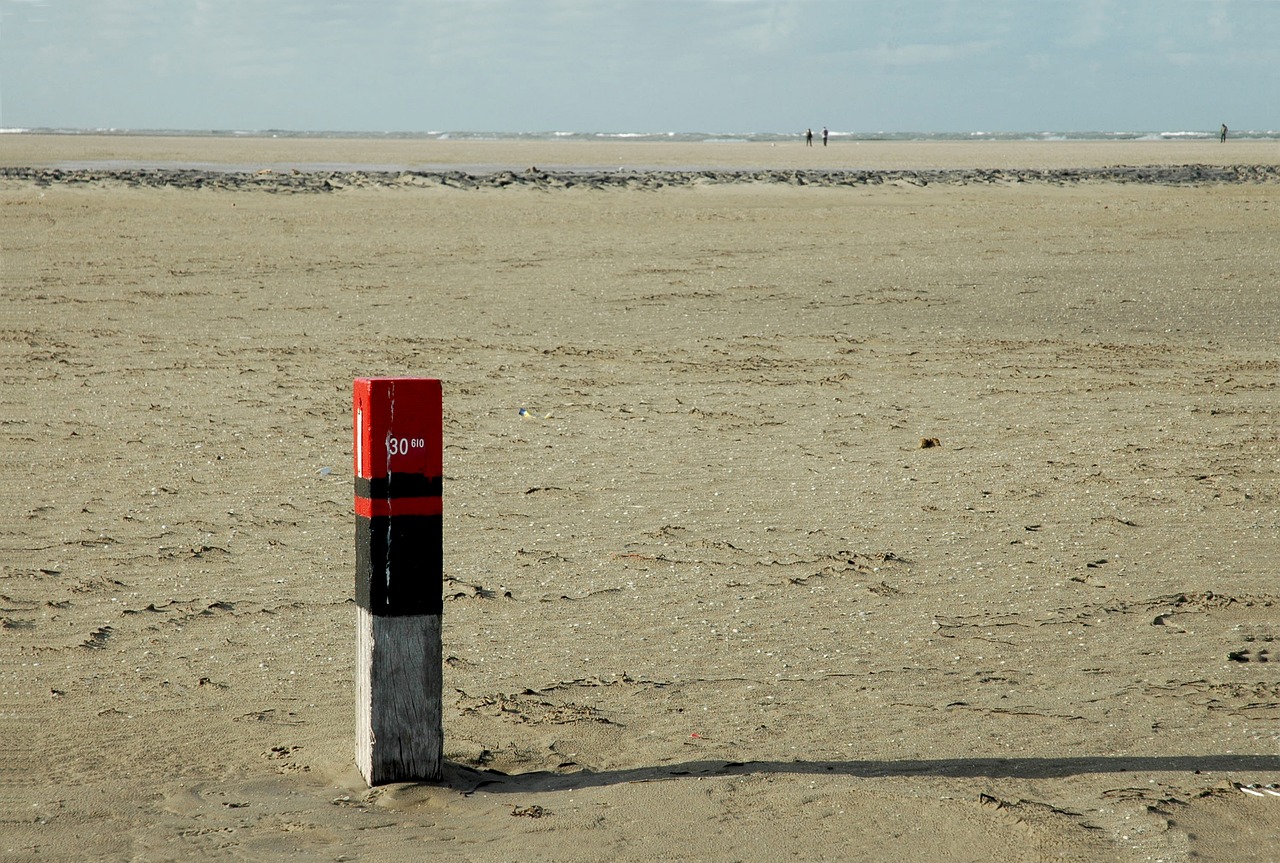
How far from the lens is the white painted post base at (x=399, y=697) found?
3688 millimetres

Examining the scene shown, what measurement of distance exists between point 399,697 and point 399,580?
343 millimetres

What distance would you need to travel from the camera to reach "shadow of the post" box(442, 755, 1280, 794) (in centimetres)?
384

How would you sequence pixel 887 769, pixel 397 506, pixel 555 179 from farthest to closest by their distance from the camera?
1. pixel 555 179
2. pixel 887 769
3. pixel 397 506

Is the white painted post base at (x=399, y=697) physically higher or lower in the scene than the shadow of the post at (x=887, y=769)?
higher

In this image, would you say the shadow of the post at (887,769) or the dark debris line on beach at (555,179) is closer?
the shadow of the post at (887,769)

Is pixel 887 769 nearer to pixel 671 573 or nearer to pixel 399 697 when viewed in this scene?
pixel 399 697

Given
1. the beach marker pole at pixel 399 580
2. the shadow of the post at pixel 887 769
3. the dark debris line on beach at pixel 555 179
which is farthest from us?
the dark debris line on beach at pixel 555 179

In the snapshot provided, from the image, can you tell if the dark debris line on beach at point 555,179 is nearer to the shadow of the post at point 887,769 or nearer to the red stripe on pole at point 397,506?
the red stripe on pole at point 397,506

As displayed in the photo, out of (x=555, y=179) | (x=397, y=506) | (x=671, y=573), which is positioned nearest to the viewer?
(x=397, y=506)

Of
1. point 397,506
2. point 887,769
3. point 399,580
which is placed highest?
point 397,506

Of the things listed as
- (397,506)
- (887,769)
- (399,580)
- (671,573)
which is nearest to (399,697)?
(399,580)

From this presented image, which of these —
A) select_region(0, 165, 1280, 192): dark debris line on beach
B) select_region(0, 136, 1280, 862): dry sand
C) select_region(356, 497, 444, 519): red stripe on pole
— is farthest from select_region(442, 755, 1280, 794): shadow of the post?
select_region(0, 165, 1280, 192): dark debris line on beach

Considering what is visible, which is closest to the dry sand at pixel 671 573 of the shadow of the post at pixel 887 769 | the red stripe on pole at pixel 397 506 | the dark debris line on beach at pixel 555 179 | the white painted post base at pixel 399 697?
the shadow of the post at pixel 887 769

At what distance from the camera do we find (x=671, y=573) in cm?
588
